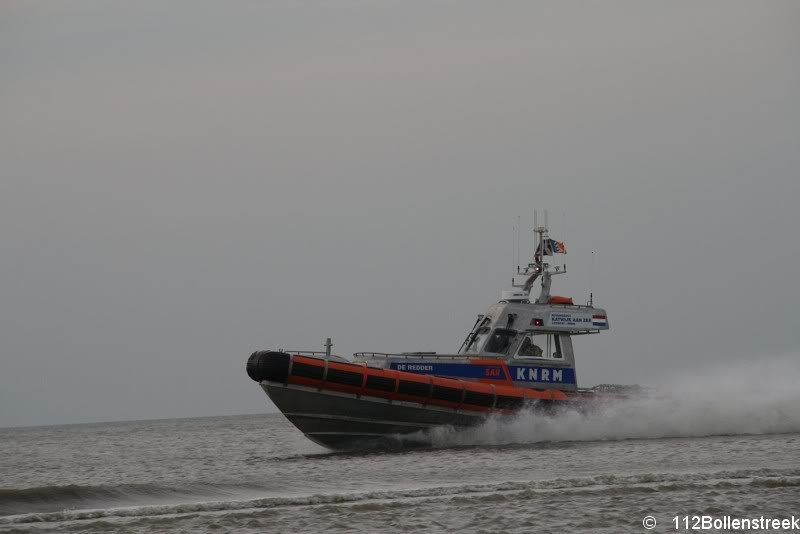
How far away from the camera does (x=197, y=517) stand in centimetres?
1029

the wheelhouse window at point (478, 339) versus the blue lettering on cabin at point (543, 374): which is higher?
the wheelhouse window at point (478, 339)

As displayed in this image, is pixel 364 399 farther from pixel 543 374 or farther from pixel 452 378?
pixel 543 374

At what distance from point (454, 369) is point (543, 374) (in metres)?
1.84

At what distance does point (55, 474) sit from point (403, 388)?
6.27 metres

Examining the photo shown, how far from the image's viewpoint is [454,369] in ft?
61.4

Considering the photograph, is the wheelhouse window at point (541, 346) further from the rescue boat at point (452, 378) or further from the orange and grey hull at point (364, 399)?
the orange and grey hull at point (364, 399)

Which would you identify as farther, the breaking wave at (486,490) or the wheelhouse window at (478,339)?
the wheelhouse window at (478,339)

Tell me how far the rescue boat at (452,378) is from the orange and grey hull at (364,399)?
17mm

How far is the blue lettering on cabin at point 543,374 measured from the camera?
19.1 metres

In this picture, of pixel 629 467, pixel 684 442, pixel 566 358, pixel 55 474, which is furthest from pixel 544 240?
pixel 55 474

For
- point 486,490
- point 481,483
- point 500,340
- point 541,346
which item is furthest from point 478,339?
point 486,490

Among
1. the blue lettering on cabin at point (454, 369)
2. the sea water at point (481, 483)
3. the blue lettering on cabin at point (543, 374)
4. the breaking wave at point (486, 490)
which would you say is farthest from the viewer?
the blue lettering on cabin at point (543, 374)

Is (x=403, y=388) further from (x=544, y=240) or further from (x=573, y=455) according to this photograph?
(x=544, y=240)

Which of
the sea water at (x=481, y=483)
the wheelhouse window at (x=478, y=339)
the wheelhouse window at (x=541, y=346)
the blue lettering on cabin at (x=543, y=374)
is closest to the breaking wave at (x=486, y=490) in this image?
the sea water at (x=481, y=483)
